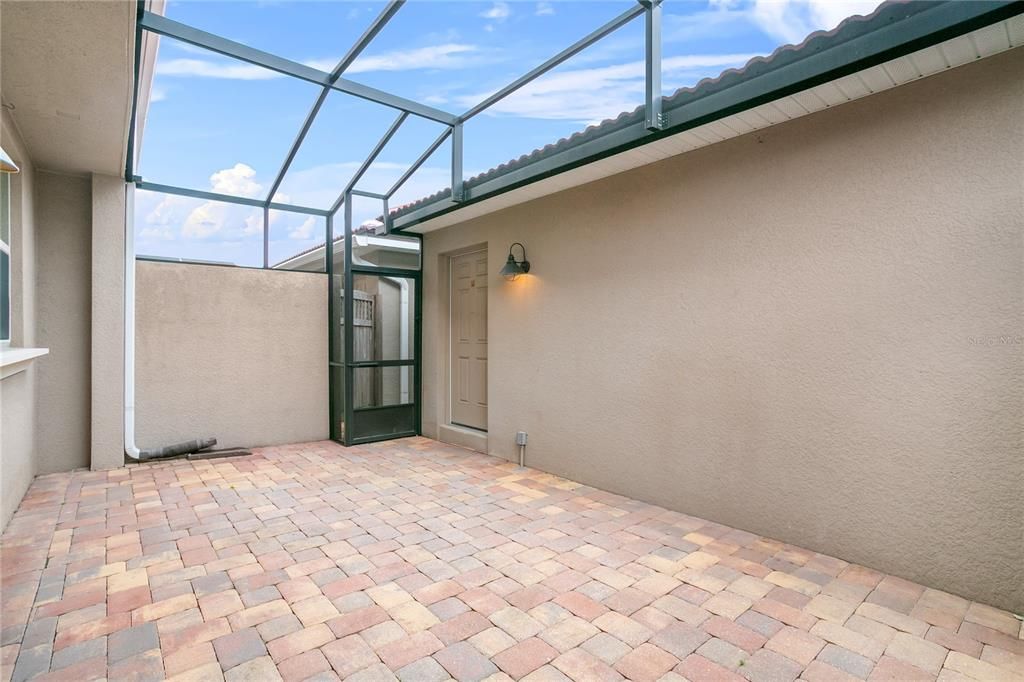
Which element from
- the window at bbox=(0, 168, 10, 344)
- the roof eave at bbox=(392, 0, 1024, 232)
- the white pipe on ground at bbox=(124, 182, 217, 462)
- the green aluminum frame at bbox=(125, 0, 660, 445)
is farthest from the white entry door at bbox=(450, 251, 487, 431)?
the window at bbox=(0, 168, 10, 344)

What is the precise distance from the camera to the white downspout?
5.10 meters

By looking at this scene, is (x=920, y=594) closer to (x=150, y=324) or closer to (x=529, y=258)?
(x=529, y=258)

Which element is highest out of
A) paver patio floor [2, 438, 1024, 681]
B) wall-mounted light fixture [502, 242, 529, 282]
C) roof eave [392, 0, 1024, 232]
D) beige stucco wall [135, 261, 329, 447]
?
roof eave [392, 0, 1024, 232]

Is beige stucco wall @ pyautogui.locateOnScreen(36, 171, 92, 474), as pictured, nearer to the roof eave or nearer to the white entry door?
the white entry door

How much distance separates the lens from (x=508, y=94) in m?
4.45

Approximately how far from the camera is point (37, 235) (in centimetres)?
480

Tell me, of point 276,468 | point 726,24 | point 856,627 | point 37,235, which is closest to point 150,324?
point 37,235

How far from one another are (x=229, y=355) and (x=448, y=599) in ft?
15.5

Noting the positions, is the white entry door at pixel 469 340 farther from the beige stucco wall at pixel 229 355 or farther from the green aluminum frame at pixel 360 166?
the beige stucco wall at pixel 229 355

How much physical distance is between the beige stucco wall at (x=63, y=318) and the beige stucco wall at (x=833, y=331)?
192 inches

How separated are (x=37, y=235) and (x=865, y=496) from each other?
7.10 m

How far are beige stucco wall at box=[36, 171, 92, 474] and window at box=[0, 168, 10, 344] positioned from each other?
87 centimetres

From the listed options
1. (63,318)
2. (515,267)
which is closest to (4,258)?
(63,318)

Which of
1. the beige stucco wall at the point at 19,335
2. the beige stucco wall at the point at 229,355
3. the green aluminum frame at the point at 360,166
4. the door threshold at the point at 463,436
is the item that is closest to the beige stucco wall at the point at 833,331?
the green aluminum frame at the point at 360,166
